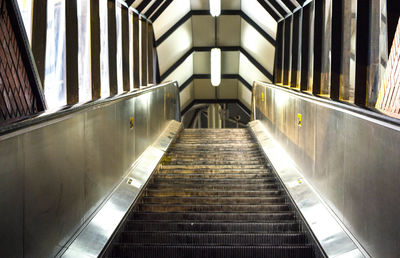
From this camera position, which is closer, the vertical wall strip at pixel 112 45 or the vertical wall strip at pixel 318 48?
the vertical wall strip at pixel 318 48

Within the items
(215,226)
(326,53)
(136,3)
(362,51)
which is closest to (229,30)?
(136,3)

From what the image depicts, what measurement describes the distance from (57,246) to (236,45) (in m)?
15.3

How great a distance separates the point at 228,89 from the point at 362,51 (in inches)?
567

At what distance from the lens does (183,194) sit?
20.7ft

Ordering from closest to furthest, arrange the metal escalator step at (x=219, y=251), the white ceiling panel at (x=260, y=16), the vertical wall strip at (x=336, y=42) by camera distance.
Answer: the metal escalator step at (x=219, y=251)
the vertical wall strip at (x=336, y=42)
the white ceiling panel at (x=260, y=16)

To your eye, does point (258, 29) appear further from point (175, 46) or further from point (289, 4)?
point (289, 4)

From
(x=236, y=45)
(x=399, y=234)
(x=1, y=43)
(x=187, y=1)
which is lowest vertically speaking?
(x=399, y=234)

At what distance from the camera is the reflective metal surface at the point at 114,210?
3904 mm

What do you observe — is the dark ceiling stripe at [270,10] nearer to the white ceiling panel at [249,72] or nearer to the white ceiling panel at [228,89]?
the white ceiling panel at [249,72]

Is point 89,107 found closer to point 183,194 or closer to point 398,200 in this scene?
point 183,194

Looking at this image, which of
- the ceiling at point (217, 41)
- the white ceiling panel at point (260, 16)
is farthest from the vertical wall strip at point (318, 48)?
the white ceiling panel at point (260, 16)

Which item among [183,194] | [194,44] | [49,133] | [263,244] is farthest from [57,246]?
[194,44]

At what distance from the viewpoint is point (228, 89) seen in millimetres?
20625

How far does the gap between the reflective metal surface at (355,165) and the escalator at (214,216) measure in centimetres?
47
